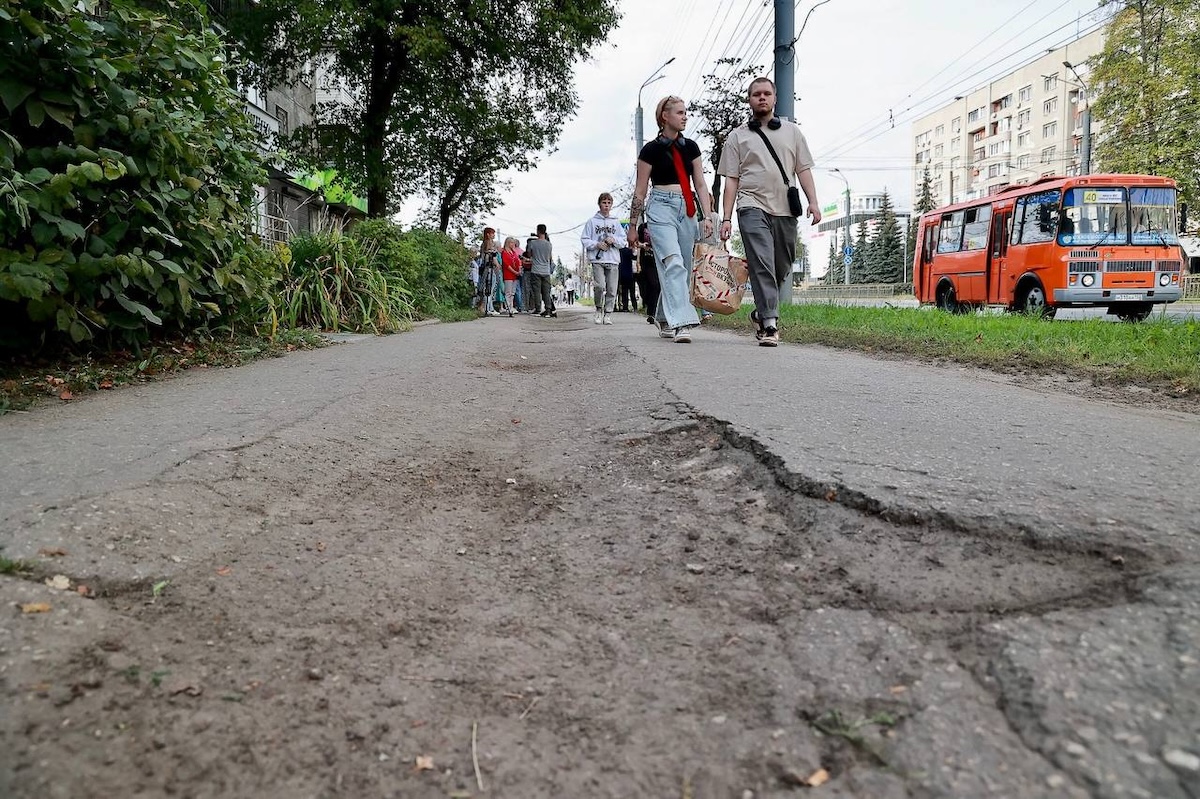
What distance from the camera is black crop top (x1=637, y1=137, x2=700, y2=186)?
22.3 feet

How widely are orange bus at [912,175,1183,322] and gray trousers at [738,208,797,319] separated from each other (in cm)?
785

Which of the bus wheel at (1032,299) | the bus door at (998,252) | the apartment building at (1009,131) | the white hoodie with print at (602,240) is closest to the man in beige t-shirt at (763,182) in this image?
the white hoodie with print at (602,240)

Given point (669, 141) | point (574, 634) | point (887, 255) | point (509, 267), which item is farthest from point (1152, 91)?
point (887, 255)

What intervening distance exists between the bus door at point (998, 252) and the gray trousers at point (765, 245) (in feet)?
32.8

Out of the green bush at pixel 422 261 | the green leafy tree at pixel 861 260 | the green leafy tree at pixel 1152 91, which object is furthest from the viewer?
the green leafy tree at pixel 861 260

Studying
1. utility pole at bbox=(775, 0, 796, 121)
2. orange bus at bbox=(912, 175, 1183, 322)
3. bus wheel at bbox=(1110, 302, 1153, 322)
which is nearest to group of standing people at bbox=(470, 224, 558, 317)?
utility pole at bbox=(775, 0, 796, 121)

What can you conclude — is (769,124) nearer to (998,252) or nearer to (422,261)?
(422,261)

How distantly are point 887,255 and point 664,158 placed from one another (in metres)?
64.2

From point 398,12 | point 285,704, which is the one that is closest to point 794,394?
point 285,704

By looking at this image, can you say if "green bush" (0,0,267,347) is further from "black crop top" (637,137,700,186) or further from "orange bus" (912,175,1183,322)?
"orange bus" (912,175,1183,322)

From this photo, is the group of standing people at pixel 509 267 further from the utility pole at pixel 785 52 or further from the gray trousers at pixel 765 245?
the gray trousers at pixel 765 245

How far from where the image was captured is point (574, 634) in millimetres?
1651

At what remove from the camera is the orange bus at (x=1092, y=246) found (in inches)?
512

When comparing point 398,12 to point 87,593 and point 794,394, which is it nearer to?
point 794,394
